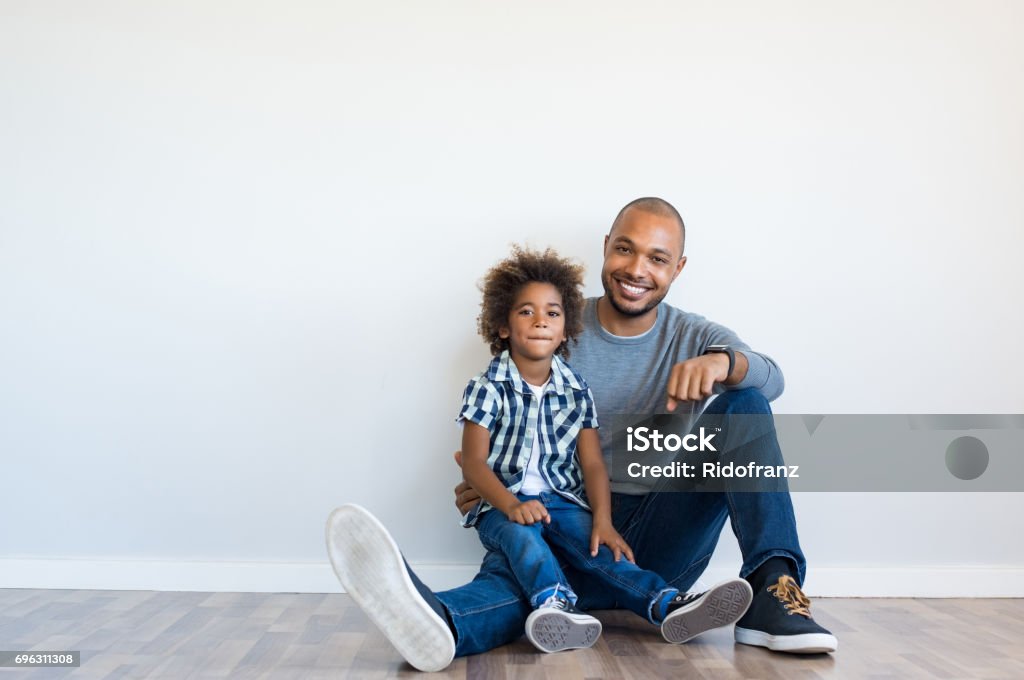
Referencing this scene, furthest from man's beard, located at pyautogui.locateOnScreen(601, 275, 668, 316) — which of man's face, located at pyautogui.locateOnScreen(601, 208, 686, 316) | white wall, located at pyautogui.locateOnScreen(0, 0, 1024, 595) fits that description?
white wall, located at pyautogui.locateOnScreen(0, 0, 1024, 595)

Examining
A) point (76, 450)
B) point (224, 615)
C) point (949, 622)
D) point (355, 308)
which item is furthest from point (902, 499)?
point (76, 450)

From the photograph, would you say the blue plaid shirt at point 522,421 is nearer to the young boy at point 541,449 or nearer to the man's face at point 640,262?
the young boy at point 541,449

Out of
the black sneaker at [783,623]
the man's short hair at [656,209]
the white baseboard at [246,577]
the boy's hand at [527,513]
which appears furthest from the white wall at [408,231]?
the black sneaker at [783,623]

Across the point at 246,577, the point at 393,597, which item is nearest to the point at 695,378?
the point at 393,597

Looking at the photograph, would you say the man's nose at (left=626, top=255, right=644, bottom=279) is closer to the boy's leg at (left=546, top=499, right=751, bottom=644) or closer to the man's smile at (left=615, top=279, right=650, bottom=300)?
the man's smile at (left=615, top=279, right=650, bottom=300)

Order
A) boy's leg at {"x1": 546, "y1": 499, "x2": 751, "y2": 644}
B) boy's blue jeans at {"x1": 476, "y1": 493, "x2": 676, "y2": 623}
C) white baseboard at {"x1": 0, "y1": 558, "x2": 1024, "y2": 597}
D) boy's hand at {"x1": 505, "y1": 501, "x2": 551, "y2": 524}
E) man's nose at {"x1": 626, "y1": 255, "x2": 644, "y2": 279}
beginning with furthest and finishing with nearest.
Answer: white baseboard at {"x1": 0, "y1": 558, "x2": 1024, "y2": 597} < man's nose at {"x1": 626, "y1": 255, "x2": 644, "y2": 279} < boy's hand at {"x1": 505, "y1": 501, "x2": 551, "y2": 524} < boy's blue jeans at {"x1": 476, "y1": 493, "x2": 676, "y2": 623} < boy's leg at {"x1": 546, "y1": 499, "x2": 751, "y2": 644}

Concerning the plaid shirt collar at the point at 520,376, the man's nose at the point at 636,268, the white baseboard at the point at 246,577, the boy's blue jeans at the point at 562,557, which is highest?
the man's nose at the point at 636,268

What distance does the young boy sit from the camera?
190cm

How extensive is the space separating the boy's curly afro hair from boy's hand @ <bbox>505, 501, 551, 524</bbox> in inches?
16.4

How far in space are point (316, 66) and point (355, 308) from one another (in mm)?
625

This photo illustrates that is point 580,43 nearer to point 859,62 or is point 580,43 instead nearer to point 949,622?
point 859,62

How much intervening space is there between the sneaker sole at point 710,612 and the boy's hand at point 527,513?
32 cm

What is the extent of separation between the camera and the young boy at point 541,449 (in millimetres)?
1896

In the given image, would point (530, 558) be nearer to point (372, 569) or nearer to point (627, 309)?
point (372, 569)
